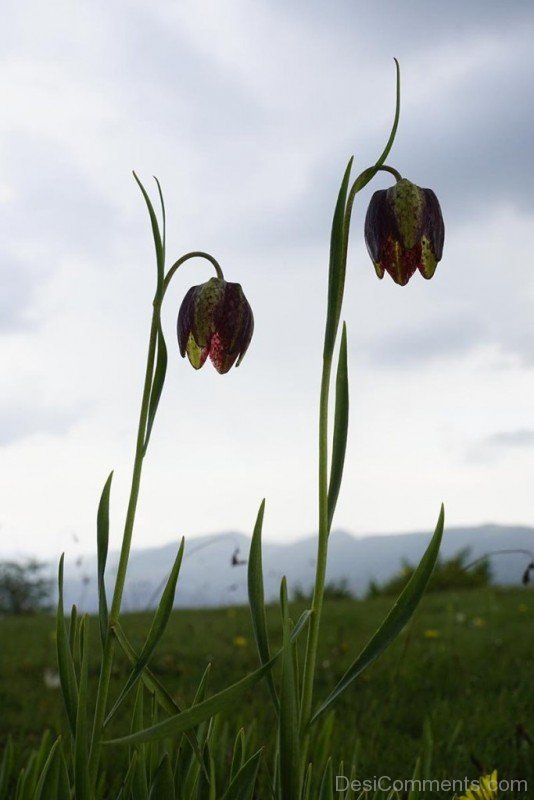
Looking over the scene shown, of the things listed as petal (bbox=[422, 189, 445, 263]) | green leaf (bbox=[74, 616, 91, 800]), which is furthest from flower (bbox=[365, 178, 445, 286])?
green leaf (bbox=[74, 616, 91, 800])

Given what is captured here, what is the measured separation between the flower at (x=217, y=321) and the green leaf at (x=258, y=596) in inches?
13.5

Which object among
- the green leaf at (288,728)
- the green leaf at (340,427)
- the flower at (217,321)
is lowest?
the green leaf at (288,728)

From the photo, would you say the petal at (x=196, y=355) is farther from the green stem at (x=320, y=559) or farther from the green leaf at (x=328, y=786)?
the green leaf at (x=328, y=786)

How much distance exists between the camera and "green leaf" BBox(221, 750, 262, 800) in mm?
1398

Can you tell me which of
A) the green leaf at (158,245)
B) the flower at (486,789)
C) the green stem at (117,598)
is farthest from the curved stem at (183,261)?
the flower at (486,789)

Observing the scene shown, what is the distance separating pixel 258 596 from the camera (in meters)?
1.42

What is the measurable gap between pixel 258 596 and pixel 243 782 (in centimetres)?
32

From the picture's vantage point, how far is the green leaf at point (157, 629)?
1.39m

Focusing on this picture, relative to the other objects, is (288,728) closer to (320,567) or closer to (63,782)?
(320,567)

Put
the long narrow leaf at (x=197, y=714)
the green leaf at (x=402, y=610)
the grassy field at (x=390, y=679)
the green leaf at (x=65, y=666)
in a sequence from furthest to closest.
→ the grassy field at (x=390, y=679) → the green leaf at (x=65, y=666) → the green leaf at (x=402, y=610) → the long narrow leaf at (x=197, y=714)

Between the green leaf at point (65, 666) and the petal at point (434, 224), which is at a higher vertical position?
the petal at point (434, 224)

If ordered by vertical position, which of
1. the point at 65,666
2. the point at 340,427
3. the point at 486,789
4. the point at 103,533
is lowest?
the point at 486,789

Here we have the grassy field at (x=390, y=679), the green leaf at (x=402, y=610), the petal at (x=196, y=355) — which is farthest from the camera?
the grassy field at (x=390, y=679)

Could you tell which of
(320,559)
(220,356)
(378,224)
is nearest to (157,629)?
(320,559)
